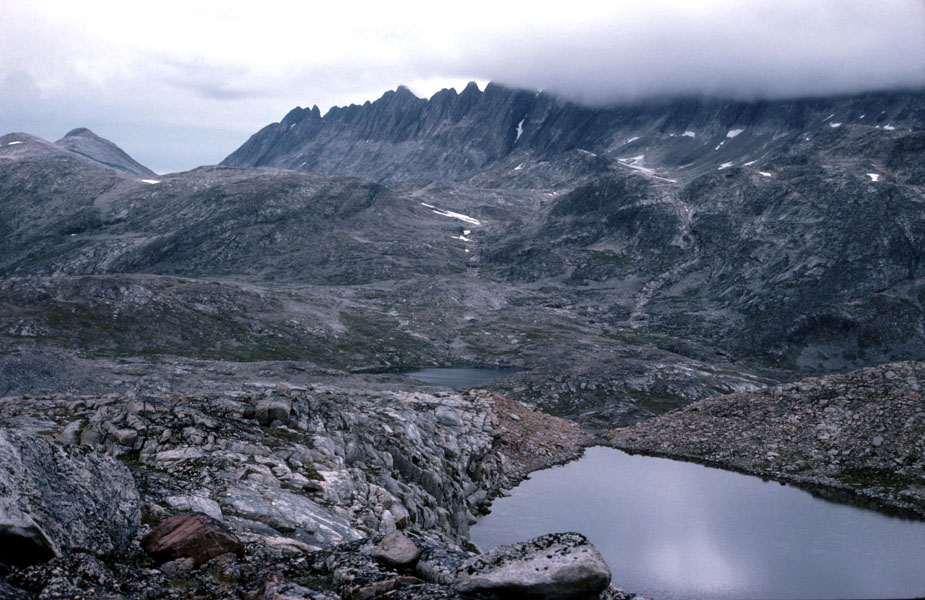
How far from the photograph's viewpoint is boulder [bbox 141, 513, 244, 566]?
1784cm

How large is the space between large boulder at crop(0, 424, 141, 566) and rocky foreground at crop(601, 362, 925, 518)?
173ft

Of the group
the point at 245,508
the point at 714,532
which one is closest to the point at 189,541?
the point at 245,508

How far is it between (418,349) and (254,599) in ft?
584

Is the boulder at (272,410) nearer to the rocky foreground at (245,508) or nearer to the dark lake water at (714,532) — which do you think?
the rocky foreground at (245,508)

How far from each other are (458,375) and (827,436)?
11759 centimetres

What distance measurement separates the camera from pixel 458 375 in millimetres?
172875

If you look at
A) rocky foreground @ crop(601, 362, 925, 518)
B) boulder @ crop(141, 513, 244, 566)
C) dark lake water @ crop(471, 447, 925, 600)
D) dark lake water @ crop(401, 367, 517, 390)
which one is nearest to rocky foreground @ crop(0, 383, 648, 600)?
boulder @ crop(141, 513, 244, 566)

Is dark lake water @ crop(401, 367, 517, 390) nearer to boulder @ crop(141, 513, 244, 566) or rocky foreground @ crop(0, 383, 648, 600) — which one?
rocky foreground @ crop(0, 383, 648, 600)

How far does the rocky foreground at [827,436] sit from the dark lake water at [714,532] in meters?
2.26

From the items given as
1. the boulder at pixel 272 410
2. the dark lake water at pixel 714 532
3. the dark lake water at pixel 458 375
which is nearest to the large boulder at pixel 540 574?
the boulder at pixel 272 410

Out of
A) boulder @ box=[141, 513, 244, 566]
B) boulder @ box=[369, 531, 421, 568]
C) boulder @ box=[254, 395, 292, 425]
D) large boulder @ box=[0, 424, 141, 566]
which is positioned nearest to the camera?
large boulder @ box=[0, 424, 141, 566]

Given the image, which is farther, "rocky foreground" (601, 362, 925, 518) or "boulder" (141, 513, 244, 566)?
"rocky foreground" (601, 362, 925, 518)

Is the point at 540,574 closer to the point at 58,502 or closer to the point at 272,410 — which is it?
the point at 58,502

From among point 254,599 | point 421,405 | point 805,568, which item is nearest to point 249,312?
point 421,405
